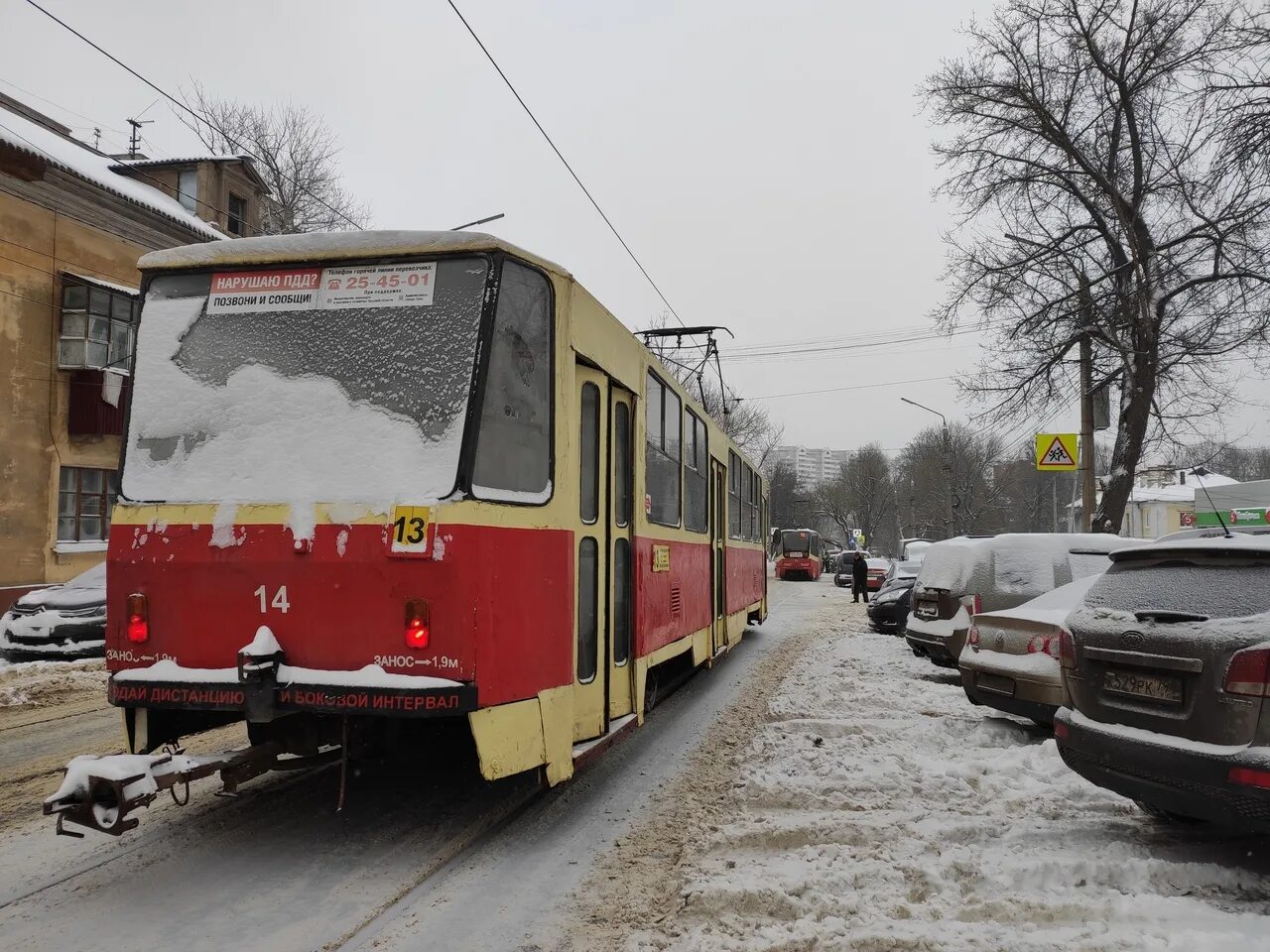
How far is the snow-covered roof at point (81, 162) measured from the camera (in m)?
17.5

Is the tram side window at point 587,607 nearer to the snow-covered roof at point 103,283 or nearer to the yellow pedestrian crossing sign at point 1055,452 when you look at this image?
the yellow pedestrian crossing sign at point 1055,452

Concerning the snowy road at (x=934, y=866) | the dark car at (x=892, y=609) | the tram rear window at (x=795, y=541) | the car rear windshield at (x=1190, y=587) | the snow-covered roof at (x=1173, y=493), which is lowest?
the snowy road at (x=934, y=866)

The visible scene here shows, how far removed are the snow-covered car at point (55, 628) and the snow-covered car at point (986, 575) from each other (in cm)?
1089

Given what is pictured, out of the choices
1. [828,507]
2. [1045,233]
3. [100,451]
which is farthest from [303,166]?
[828,507]

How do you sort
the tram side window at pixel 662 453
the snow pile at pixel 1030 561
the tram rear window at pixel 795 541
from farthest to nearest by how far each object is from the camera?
1. the tram rear window at pixel 795 541
2. the snow pile at pixel 1030 561
3. the tram side window at pixel 662 453

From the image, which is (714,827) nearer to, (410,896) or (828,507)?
(410,896)

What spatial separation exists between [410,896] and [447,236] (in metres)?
3.36

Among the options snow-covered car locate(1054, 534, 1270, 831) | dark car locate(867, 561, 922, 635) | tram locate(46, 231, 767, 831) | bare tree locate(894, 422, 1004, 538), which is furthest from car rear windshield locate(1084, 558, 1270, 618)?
bare tree locate(894, 422, 1004, 538)

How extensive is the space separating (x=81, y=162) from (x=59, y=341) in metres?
4.39

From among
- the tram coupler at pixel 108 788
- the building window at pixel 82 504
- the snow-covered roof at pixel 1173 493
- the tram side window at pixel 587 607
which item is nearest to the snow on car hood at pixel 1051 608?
the tram side window at pixel 587 607

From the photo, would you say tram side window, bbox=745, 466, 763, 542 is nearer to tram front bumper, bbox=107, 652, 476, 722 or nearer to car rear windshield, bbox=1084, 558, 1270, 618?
car rear windshield, bbox=1084, 558, 1270, 618

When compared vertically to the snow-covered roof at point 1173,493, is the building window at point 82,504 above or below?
below

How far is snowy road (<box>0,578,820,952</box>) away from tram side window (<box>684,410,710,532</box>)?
3277 millimetres

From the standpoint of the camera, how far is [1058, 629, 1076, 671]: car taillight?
493 centimetres
